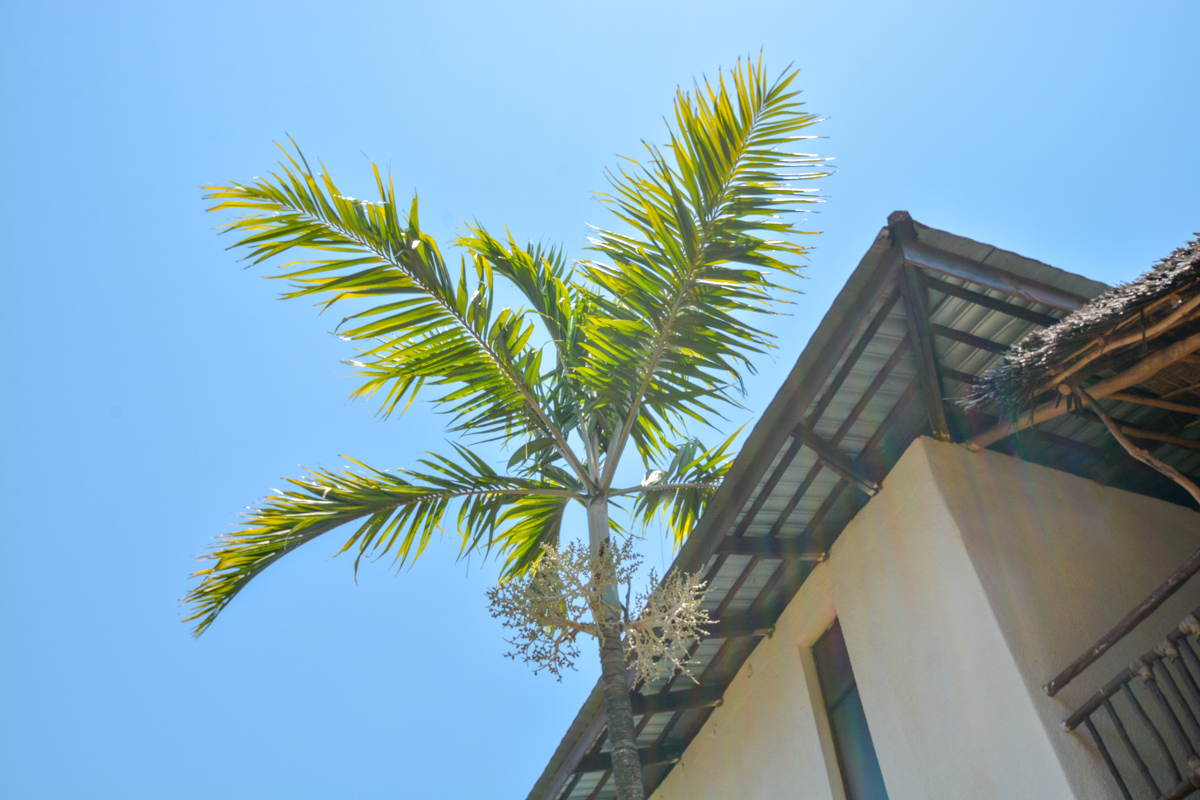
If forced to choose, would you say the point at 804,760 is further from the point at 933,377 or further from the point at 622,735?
the point at 933,377

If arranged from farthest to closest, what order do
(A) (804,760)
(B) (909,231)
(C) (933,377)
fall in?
(A) (804,760) < (C) (933,377) < (B) (909,231)

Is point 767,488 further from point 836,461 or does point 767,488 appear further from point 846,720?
point 846,720

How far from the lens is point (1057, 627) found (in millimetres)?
4516

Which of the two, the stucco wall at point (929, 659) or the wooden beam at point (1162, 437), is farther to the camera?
the wooden beam at point (1162, 437)

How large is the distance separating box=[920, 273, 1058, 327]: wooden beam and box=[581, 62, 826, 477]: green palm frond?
75 centimetres

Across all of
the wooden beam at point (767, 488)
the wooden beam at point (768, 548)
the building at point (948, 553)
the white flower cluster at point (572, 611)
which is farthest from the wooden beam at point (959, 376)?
the white flower cluster at point (572, 611)

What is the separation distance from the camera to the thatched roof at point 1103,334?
353 cm

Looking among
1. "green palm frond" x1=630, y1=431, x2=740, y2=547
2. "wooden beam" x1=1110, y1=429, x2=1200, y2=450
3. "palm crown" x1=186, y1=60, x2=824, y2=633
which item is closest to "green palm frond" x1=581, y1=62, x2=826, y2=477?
"palm crown" x1=186, y1=60, x2=824, y2=633

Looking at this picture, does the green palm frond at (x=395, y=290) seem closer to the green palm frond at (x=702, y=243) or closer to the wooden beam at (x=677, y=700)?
the green palm frond at (x=702, y=243)

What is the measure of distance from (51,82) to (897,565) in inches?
499

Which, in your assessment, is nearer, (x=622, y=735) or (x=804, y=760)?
(x=622, y=735)

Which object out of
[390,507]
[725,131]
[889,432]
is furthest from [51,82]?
[889,432]

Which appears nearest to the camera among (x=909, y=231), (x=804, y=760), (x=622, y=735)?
(x=622, y=735)

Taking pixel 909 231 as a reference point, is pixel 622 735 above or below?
below
